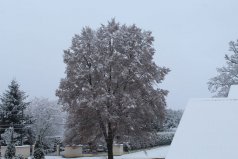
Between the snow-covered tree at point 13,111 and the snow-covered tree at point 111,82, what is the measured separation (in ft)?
35.6

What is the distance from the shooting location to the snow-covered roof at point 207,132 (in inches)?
367

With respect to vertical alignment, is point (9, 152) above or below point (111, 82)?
below

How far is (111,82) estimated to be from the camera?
85.2ft

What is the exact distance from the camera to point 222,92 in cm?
3444

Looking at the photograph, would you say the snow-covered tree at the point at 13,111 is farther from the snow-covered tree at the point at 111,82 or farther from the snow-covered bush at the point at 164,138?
the snow-covered bush at the point at 164,138

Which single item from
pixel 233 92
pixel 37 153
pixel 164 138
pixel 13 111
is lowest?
pixel 37 153

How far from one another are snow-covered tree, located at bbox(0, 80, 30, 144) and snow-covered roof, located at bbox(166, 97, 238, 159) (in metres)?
27.8

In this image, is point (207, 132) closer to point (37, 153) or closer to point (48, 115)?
point (37, 153)

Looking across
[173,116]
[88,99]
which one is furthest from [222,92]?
[173,116]

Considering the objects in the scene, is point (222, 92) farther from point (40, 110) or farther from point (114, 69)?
point (40, 110)

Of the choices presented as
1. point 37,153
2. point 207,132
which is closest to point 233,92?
point 207,132

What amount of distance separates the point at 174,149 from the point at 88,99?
51.5ft

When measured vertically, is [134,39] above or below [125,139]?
above

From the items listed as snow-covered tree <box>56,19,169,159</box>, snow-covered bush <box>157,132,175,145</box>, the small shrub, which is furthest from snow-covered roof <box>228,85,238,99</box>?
snow-covered bush <box>157,132,175,145</box>
